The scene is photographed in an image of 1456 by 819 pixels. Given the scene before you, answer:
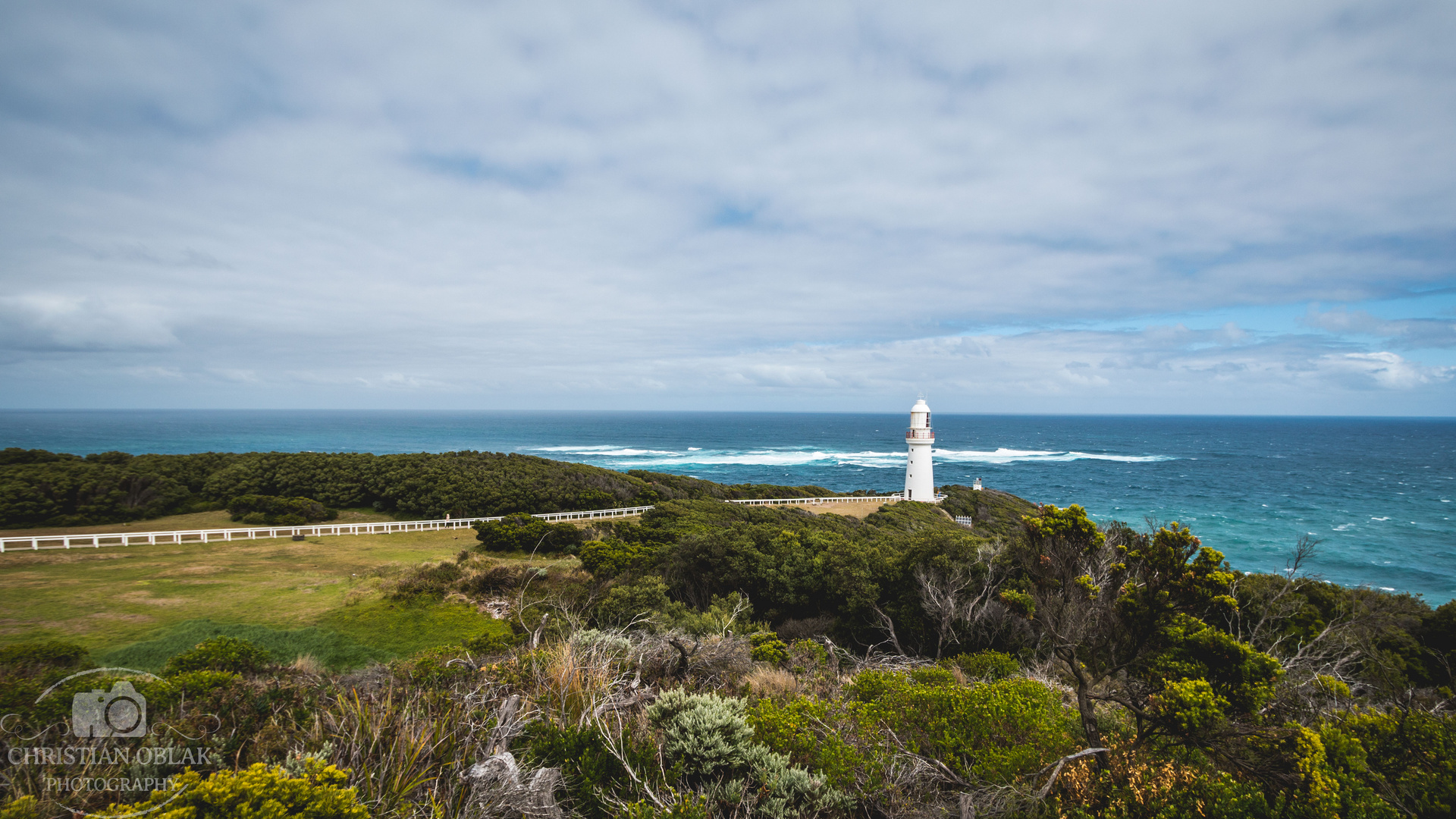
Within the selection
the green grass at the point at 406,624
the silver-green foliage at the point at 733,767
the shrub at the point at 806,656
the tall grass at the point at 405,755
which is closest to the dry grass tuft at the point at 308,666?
the green grass at the point at 406,624

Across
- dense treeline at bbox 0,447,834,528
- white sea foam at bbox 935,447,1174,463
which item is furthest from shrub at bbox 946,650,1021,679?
white sea foam at bbox 935,447,1174,463

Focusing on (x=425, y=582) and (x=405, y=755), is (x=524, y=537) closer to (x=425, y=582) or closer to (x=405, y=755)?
(x=425, y=582)

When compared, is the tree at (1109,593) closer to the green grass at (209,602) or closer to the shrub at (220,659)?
the shrub at (220,659)

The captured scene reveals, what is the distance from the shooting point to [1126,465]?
2717 inches

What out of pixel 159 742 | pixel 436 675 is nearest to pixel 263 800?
pixel 159 742

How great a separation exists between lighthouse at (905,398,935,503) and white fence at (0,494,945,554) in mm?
19537

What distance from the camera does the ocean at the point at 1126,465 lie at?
106ft

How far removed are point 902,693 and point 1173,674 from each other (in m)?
2.02

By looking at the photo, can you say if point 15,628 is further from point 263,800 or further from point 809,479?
point 809,479

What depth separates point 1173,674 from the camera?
4039mm

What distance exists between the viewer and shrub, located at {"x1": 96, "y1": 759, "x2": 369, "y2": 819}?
236 cm

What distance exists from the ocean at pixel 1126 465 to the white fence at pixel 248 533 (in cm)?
2231

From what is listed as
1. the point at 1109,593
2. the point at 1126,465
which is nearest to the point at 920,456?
the point at 1109,593

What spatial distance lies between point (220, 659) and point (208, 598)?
8.91m
